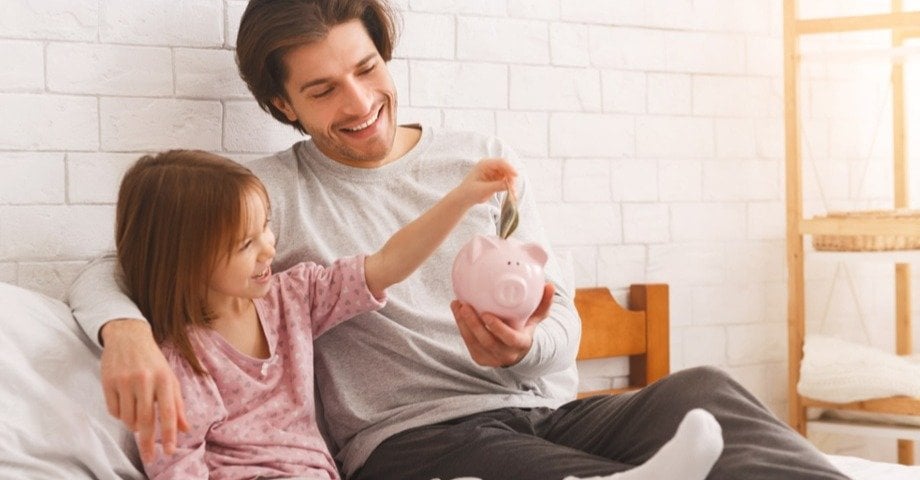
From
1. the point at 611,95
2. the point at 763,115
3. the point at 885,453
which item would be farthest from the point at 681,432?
the point at 885,453

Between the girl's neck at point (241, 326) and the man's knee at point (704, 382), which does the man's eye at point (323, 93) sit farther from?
the man's knee at point (704, 382)

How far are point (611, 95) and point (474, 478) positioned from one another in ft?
3.53

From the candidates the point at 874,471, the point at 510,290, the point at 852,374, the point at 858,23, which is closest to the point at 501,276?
the point at 510,290

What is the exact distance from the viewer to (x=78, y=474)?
1.38m

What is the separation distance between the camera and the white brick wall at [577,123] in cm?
174

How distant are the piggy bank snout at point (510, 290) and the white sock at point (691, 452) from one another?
11.9 inches

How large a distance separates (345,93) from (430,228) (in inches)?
10.6

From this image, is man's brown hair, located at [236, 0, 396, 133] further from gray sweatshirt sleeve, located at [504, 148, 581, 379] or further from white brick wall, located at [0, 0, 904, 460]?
gray sweatshirt sleeve, located at [504, 148, 581, 379]

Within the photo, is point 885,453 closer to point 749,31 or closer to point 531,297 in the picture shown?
point 749,31

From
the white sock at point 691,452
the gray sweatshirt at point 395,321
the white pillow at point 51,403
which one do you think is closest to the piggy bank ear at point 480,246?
the gray sweatshirt at point 395,321

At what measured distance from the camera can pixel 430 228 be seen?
159cm

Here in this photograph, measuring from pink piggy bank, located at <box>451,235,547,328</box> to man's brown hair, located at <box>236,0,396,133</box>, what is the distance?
18.0 inches

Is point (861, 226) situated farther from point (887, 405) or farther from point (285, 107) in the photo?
point (285, 107)

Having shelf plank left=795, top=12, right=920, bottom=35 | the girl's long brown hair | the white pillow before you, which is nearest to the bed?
the white pillow
